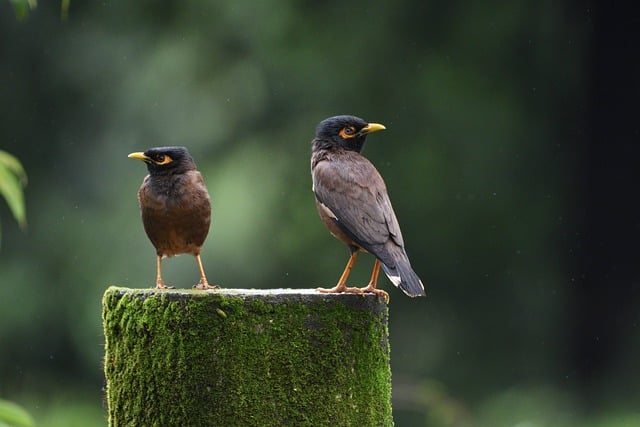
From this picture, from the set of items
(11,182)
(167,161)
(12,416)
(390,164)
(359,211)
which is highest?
(11,182)

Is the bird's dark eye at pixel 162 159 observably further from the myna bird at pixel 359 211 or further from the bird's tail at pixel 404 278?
the bird's tail at pixel 404 278

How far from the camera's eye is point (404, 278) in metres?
4.05

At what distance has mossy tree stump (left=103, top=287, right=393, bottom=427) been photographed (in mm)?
3156

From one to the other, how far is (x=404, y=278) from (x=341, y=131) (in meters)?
0.90

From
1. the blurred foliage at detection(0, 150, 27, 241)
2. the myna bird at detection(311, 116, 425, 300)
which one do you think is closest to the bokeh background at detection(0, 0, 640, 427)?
the myna bird at detection(311, 116, 425, 300)

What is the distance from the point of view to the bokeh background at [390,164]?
428 inches

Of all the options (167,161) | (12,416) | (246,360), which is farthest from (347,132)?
(12,416)

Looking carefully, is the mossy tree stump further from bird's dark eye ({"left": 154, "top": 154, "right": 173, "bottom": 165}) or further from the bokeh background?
the bokeh background

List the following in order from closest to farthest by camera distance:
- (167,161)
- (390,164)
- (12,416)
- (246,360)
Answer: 1. (12,416)
2. (246,360)
3. (167,161)
4. (390,164)

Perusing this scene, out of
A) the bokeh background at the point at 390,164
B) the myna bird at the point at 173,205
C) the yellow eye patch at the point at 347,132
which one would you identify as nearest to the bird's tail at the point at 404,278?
the myna bird at the point at 173,205

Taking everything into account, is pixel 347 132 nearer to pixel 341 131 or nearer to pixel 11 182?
pixel 341 131

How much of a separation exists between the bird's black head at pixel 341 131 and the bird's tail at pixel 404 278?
733mm

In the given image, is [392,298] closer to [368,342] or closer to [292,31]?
[292,31]

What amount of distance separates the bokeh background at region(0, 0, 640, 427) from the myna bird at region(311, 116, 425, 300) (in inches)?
224
